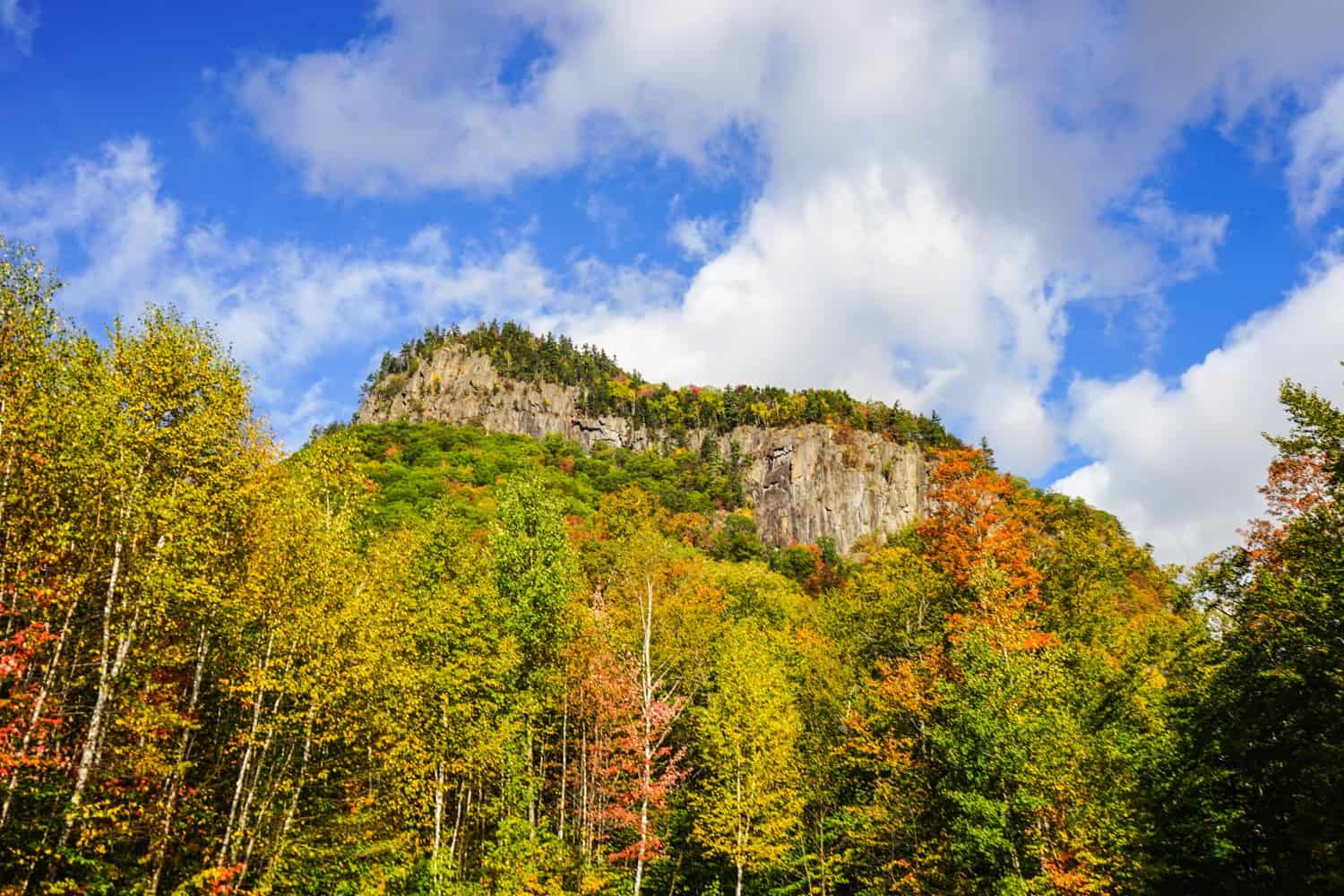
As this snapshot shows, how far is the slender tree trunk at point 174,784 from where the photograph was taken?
16141 millimetres

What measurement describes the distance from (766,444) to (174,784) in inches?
5994

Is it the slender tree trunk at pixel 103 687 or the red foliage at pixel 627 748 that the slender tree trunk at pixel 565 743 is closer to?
the red foliage at pixel 627 748

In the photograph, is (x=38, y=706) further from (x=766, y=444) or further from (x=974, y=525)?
(x=766, y=444)

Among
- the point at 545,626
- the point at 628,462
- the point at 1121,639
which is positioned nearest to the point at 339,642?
the point at 545,626

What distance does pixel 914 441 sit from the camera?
14950 centimetres

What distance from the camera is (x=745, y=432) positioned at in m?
176

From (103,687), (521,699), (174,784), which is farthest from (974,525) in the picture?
(103,687)

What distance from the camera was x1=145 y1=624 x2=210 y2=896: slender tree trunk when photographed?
1614 cm

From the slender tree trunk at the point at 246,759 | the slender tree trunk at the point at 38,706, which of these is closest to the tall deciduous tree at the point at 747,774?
the slender tree trunk at the point at 246,759

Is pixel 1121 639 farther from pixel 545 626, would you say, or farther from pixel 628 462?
pixel 628 462

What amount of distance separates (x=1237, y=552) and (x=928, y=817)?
44.1ft

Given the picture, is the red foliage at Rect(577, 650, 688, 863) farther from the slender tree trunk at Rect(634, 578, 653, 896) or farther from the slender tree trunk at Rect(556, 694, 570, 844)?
the slender tree trunk at Rect(556, 694, 570, 844)

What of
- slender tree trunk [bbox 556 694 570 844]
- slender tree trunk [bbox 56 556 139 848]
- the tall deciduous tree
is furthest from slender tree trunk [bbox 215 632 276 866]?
the tall deciduous tree

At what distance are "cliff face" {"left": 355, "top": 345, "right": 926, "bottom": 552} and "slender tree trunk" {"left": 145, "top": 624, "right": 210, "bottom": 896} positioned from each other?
12658 cm
